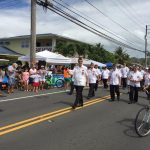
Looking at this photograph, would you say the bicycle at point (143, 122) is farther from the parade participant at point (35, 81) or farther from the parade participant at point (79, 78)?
the parade participant at point (35, 81)

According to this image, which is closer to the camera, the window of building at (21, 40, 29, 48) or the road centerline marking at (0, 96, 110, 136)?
the road centerline marking at (0, 96, 110, 136)

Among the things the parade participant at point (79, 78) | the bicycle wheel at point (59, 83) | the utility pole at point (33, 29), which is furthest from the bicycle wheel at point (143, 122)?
the utility pole at point (33, 29)

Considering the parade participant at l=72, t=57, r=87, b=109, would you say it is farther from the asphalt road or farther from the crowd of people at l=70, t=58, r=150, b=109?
the asphalt road

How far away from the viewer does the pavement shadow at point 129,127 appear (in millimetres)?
8539

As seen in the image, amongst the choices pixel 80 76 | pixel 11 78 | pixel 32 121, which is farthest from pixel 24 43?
pixel 32 121

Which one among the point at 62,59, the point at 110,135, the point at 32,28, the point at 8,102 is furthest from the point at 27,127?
the point at 62,59

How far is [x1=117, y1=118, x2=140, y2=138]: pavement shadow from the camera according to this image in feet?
28.0

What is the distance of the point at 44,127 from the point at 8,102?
533 centimetres

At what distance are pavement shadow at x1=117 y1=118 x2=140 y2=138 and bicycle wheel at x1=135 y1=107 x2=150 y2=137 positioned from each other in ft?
0.61

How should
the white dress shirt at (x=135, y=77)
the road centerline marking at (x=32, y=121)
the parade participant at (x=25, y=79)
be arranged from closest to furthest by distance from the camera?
the road centerline marking at (x=32, y=121) < the white dress shirt at (x=135, y=77) < the parade participant at (x=25, y=79)

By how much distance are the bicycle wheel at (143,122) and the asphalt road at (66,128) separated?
18cm

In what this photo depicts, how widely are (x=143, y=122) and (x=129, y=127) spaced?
109 cm

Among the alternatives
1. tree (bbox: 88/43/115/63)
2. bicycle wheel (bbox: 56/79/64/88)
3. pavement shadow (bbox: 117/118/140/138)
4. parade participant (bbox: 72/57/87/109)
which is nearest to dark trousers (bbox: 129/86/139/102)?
parade participant (bbox: 72/57/87/109)

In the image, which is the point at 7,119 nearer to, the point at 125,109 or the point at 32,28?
the point at 125,109
